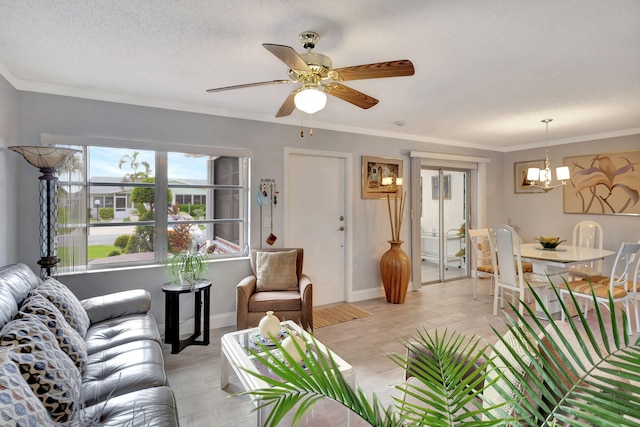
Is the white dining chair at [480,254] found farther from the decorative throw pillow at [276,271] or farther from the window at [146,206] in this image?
the window at [146,206]

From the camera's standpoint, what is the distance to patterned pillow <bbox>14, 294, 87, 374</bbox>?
1.80 meters

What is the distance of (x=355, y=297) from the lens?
15.3 ft

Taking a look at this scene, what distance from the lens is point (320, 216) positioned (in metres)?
4.47

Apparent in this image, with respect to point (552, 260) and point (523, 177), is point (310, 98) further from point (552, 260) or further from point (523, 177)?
point (523, 177)

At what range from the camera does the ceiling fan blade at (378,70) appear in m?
1.85

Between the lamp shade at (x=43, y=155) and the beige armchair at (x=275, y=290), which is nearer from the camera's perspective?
the lamp shade at (x=43, y=155)

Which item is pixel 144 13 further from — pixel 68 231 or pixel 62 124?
pixel 68 231

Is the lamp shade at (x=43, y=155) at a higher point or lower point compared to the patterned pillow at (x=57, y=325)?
higher

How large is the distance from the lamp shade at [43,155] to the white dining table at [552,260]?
4.57 m

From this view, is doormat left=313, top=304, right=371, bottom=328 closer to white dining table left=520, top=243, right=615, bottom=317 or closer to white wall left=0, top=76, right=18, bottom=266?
white dining table left=520, top=243, right=615, bottom=317

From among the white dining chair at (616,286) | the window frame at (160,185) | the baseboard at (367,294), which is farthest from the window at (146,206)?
the white dining chair at (616,286)

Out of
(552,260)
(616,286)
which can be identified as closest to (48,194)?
(552,260)

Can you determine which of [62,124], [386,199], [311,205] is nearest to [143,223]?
[62,124]

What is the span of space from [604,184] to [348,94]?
A: 4803 mm
